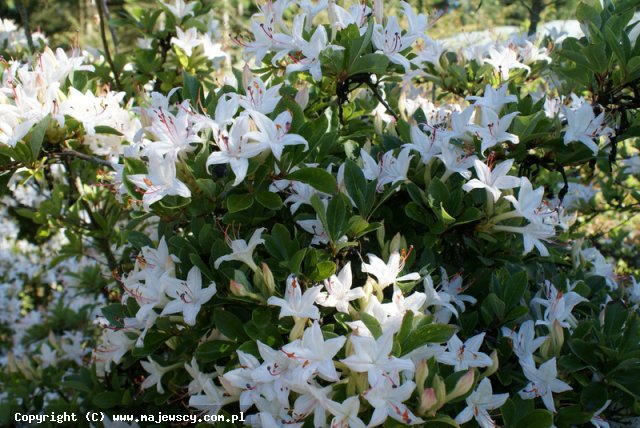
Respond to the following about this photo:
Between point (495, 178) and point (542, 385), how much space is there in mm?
520

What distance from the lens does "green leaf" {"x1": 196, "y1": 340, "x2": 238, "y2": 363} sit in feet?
4.97

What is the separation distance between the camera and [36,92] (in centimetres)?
178

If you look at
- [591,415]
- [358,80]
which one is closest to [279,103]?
[358,80]

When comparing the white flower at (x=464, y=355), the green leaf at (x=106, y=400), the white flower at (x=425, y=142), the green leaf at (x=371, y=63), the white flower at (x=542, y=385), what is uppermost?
the green leaf at (x=371, y=63)

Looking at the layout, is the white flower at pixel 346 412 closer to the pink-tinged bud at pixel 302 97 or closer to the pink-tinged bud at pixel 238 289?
the pink-tinged bud at pixel 238 289

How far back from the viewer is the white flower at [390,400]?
1.21m

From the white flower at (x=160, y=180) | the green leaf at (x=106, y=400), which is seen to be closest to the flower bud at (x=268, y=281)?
the white flower at (x=160, y=180)

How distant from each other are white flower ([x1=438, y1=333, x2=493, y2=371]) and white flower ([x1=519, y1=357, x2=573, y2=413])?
113 mm

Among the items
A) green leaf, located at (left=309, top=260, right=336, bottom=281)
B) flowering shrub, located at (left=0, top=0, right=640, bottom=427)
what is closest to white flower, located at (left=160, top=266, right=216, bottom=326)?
flowering shrub, located at (left=0, top=0, right=640, bottom=427)

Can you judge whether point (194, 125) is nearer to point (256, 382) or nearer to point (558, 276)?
point (256, 382)

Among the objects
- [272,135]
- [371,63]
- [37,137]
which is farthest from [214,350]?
[371,63]

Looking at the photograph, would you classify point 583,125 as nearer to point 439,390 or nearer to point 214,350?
point 439,390

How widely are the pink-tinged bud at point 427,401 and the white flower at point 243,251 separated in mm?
480

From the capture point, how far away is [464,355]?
1442mm
